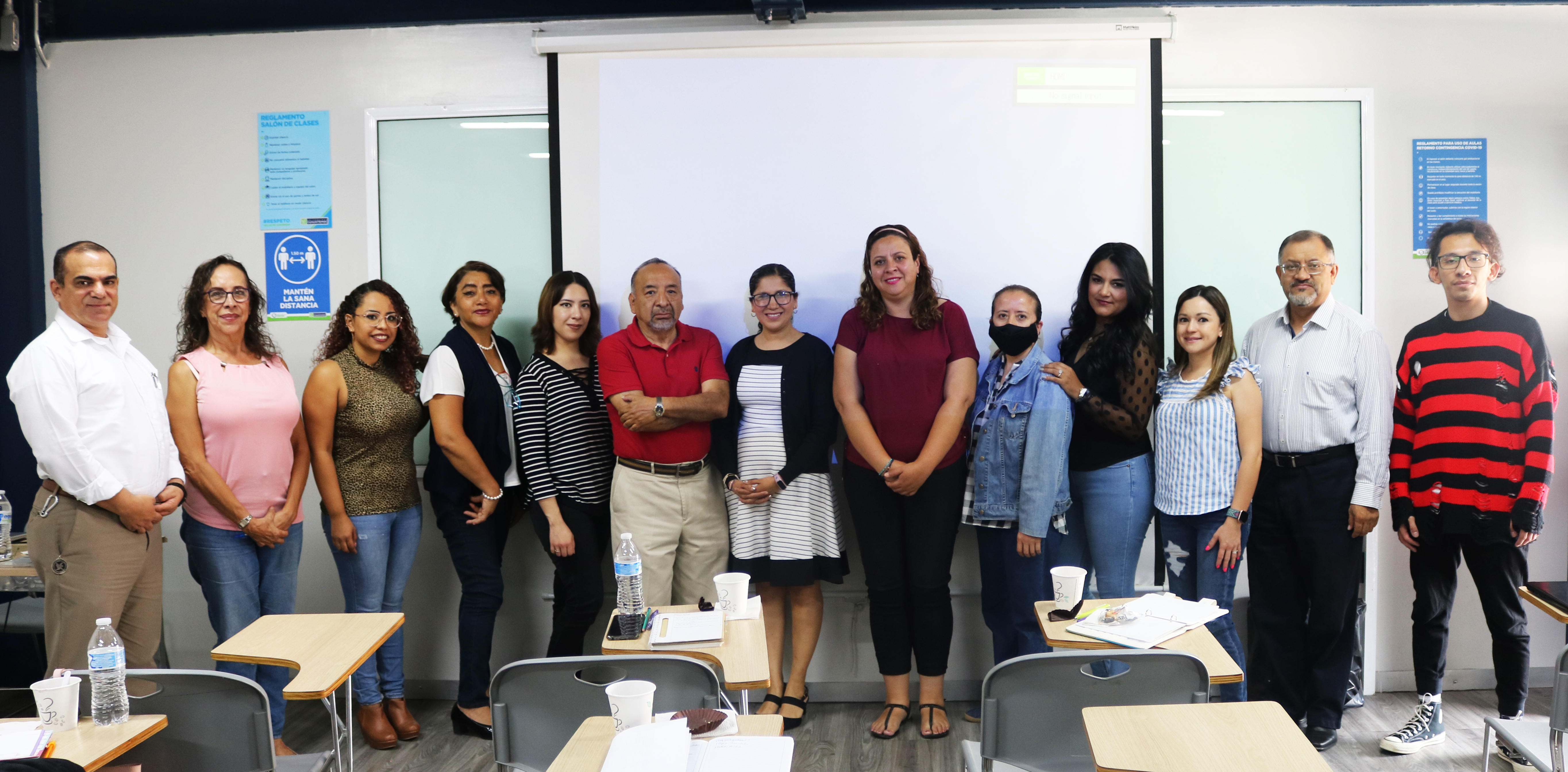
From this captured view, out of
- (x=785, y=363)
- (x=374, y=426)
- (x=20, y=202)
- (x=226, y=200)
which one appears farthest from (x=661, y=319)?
(x=20, y=202)

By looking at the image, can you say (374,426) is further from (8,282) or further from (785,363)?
(8,282)

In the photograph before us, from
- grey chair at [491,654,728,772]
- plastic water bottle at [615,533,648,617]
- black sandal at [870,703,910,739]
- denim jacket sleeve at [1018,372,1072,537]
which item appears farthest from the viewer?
black sandal at [870,703,910,739]

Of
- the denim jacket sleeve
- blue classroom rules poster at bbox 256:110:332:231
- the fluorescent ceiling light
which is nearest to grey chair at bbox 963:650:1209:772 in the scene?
the denim jacket sleeve

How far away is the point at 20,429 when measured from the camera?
367cm

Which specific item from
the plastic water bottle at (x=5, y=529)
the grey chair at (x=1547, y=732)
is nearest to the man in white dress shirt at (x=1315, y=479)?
the grey chair at (x=1547, y=732)

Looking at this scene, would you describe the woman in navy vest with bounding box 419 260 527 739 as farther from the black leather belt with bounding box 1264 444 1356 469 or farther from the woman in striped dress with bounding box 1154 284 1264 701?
the black leather belt with bounding box 1264 444 1356 469

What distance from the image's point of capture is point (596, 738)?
152 cm

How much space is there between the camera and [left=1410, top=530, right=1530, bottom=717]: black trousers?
2816mm

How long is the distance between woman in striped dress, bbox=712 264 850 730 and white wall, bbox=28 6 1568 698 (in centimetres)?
49

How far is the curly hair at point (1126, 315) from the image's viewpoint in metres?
2.92

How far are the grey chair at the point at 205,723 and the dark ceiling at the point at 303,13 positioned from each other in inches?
107

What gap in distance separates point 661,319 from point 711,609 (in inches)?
45.5

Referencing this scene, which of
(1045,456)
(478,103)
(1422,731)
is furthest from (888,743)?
(478,103)

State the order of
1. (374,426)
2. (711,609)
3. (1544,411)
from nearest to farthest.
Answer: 1. (711,609)
2. (1544,411)
3. (374,426)
